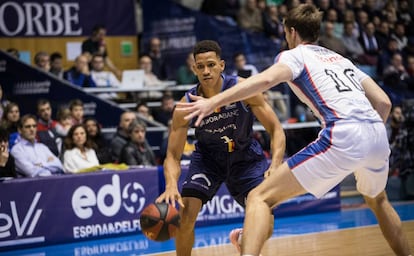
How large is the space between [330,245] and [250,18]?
27.9 ft

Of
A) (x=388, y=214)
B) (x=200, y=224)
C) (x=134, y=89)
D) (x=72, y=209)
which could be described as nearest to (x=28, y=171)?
(x=72, y=209)

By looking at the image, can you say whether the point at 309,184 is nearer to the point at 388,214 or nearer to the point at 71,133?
the point at 388,214

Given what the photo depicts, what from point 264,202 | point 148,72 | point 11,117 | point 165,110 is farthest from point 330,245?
point 148,72

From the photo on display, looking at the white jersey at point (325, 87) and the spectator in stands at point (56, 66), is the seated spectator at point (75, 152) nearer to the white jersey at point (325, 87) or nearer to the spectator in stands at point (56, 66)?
the spectator in stands at point (56, 66)

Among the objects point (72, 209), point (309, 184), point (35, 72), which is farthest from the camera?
point (35, 72)

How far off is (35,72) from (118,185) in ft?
10.9

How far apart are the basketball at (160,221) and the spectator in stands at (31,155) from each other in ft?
15.6

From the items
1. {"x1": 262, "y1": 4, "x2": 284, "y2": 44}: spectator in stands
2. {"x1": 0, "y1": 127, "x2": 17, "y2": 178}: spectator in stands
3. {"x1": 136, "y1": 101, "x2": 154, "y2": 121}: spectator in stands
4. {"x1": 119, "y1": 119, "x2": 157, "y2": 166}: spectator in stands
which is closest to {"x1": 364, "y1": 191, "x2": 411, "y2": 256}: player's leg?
{"x1": 0, "y1": 127, "x2": 17, "y2": 178}: spectator in stands

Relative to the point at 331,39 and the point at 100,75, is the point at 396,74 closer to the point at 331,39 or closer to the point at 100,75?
the point at 331,39

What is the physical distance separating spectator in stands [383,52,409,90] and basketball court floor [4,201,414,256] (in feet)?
16.8

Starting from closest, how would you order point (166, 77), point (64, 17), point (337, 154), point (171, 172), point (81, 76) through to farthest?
point (337, 154) → point (171, 172) → point (81, 76) → point (166, 77) → point (64, 17)

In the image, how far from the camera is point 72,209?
1026 cm

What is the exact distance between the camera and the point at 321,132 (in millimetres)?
5594

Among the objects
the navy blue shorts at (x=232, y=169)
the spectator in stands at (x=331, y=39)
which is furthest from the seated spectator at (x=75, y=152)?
the spectator in stands at (x=331, y=39)
